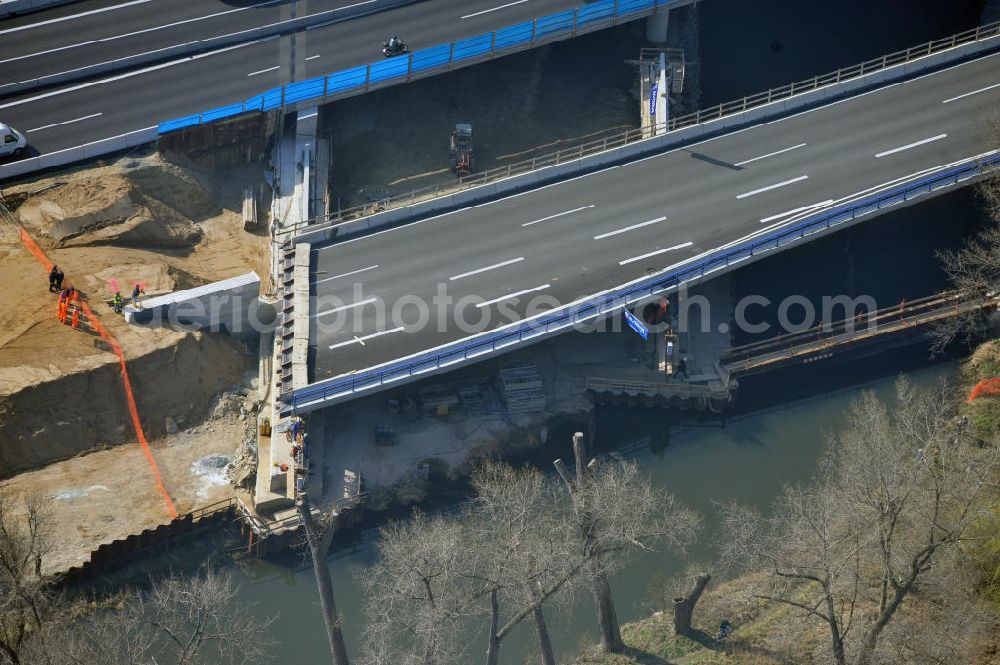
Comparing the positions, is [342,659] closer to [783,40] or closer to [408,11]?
[408,11]

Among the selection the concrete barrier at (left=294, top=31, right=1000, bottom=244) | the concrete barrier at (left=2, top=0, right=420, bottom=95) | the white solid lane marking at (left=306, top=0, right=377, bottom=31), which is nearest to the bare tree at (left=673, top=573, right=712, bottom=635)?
the concrete barrier at (left=294, top=31, right=1000, bottom=244)

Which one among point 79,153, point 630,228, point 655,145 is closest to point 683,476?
point 630,228

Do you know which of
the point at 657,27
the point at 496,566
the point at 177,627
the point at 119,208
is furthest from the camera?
the point at 657,27

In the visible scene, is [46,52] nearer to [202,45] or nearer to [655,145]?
[202,45]

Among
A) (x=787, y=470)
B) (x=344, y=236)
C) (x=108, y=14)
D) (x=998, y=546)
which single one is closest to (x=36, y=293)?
(x=344, y=236)

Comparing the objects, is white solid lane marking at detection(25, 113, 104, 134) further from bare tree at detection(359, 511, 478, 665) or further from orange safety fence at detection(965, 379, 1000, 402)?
orange safety fence at detection(965, 379, 1000, 402)

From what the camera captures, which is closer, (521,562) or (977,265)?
(521,562)

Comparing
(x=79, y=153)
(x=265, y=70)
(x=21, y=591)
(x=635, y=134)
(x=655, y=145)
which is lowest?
(x=21, y=591)
